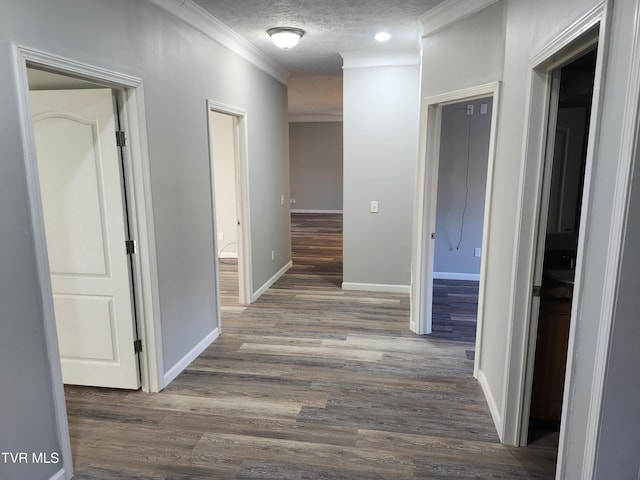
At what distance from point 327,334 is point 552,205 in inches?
83.6

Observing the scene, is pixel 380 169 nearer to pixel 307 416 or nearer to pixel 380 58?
pixel 380 58

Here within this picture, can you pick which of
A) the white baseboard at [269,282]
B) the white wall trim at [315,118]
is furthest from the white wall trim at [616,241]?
the white wall trim at [315,118]

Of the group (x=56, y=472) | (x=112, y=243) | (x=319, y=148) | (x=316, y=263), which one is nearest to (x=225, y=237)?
(x=316, y=263)

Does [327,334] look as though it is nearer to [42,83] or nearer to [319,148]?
[42,83]

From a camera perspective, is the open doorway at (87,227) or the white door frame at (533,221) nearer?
the white door frame at (533,221)

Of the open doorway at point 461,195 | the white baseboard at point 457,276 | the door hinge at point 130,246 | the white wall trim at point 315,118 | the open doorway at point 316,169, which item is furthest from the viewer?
the open doorway at point 316,169

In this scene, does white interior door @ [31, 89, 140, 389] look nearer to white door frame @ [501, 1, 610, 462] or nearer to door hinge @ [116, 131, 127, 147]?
door hinge @ [116, 131, 127, 147]

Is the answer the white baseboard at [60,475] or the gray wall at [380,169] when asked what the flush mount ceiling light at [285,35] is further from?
the white baseboard at [60,475]

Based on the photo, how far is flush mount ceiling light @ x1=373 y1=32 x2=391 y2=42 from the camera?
12.9ft

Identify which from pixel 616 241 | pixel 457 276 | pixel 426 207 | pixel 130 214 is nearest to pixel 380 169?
pixel 426 207

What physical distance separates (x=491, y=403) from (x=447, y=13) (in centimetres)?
278

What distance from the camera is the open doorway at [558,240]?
85.2 inches

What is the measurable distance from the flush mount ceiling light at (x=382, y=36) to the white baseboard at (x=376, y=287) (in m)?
Answer: 2.66

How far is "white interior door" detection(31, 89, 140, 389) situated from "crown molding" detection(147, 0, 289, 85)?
86 centimetres
